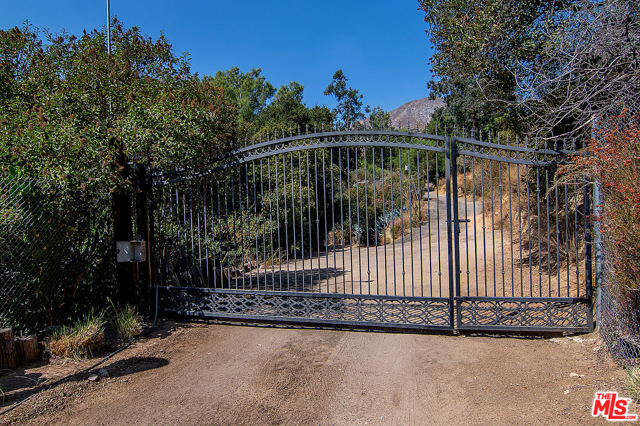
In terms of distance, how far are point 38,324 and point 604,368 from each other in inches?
249

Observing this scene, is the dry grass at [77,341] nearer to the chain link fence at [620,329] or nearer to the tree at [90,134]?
the tree at [90,134]

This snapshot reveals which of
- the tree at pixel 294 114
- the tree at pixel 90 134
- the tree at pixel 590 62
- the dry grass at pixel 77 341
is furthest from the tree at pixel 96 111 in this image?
the tree at pixel 294 114

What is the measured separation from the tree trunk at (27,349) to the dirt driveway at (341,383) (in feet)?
0.90

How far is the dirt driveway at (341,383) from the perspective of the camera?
11.6ft

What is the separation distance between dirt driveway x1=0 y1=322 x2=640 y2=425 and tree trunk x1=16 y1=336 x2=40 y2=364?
28cm

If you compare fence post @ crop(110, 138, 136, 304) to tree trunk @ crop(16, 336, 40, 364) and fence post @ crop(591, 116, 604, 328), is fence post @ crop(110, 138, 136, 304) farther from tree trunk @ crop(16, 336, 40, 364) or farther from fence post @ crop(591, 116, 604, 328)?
fence post @ crop(591, 116, 604, 328)

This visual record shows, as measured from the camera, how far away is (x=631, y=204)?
3.69 metres

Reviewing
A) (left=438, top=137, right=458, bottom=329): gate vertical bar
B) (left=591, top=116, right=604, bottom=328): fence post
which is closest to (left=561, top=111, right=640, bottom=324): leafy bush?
(left=591, top=116, right=604, bottom=328): fence post

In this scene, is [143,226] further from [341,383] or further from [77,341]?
[341,383]

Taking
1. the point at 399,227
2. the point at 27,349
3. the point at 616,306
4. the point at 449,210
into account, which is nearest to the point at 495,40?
the point at 449,210

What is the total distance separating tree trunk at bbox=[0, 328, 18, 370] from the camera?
4.46 metres

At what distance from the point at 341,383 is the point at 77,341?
301 centimetres

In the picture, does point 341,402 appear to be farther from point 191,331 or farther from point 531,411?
point 191,331

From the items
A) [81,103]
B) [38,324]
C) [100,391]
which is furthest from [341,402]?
[81,103]
